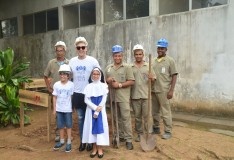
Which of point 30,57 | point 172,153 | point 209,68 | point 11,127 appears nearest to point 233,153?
point 172,153

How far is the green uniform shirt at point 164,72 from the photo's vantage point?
500 cm

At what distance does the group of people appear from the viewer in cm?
430

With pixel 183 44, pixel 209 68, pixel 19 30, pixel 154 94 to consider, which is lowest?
pixel 154 94

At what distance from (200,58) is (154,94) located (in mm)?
2460

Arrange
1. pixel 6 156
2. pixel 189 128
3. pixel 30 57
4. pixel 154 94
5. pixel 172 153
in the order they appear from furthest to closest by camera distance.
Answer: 1. pixel 30 57
2. pixel 189 128
3. pixel 154 94
4. pixel 6 156
5. pixel 172 153

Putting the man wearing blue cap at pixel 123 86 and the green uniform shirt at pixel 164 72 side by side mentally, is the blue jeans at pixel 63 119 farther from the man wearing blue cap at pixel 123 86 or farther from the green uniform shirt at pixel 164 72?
the green uniform shirt at pixel 164 72

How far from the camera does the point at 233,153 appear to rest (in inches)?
174

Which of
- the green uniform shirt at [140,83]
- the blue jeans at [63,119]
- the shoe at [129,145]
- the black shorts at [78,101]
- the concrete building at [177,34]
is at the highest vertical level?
the concrete building at [177,34]

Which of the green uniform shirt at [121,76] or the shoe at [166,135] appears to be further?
the shoe at [166,135]

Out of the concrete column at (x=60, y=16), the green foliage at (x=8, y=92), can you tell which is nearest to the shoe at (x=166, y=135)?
the green foliage at (x=8, y=92)

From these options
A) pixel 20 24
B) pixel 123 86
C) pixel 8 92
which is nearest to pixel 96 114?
pixel 123 86

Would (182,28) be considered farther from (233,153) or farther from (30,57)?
(30,57)

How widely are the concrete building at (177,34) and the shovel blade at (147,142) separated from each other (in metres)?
2.91

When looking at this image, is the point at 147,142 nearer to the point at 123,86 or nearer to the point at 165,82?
the point at 123,86
